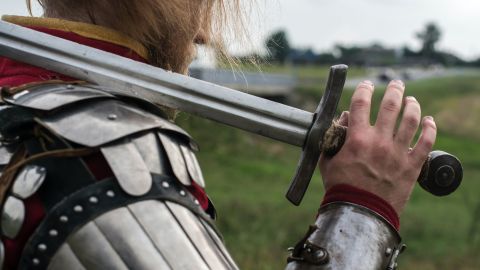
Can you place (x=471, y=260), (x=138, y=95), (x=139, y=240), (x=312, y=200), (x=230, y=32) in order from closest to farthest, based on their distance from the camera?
1. (x=139, y=240)
2. (x=138, y=95)
3. (x=230, y=32)
4. (x=471, y=260)
5. (x=312, y=200)

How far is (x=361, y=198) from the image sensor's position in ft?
6.38

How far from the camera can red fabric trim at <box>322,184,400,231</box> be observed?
6.36 ft

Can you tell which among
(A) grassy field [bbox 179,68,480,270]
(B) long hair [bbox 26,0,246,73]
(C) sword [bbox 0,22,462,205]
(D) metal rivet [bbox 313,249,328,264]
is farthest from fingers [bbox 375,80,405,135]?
(A) grassy field [bbox 179,68,480,270]

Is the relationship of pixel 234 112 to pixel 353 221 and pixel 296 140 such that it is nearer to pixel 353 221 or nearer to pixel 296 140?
pixel 296 140

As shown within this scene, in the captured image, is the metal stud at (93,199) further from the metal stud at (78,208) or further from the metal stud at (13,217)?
the metal stud at (13,217)

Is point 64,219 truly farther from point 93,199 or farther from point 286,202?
point 286,202

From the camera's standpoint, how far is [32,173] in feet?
5.29

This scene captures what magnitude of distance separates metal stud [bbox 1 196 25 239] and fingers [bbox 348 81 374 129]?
73 cm

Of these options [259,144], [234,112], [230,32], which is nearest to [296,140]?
[234,112]

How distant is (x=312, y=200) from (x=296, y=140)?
17.7 metres

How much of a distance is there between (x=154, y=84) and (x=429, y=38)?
72173 millimetres

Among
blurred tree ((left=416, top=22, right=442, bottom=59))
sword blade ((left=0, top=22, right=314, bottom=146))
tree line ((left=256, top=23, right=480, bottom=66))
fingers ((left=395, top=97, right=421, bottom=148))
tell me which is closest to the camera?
sword blade ((left=0, top=22, right=314, bottom=146))

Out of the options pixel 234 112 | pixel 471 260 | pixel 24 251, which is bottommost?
pixel 471 260

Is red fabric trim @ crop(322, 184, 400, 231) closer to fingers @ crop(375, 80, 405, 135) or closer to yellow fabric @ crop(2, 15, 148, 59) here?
fingers @ crop(375, 80, 405, 135)
